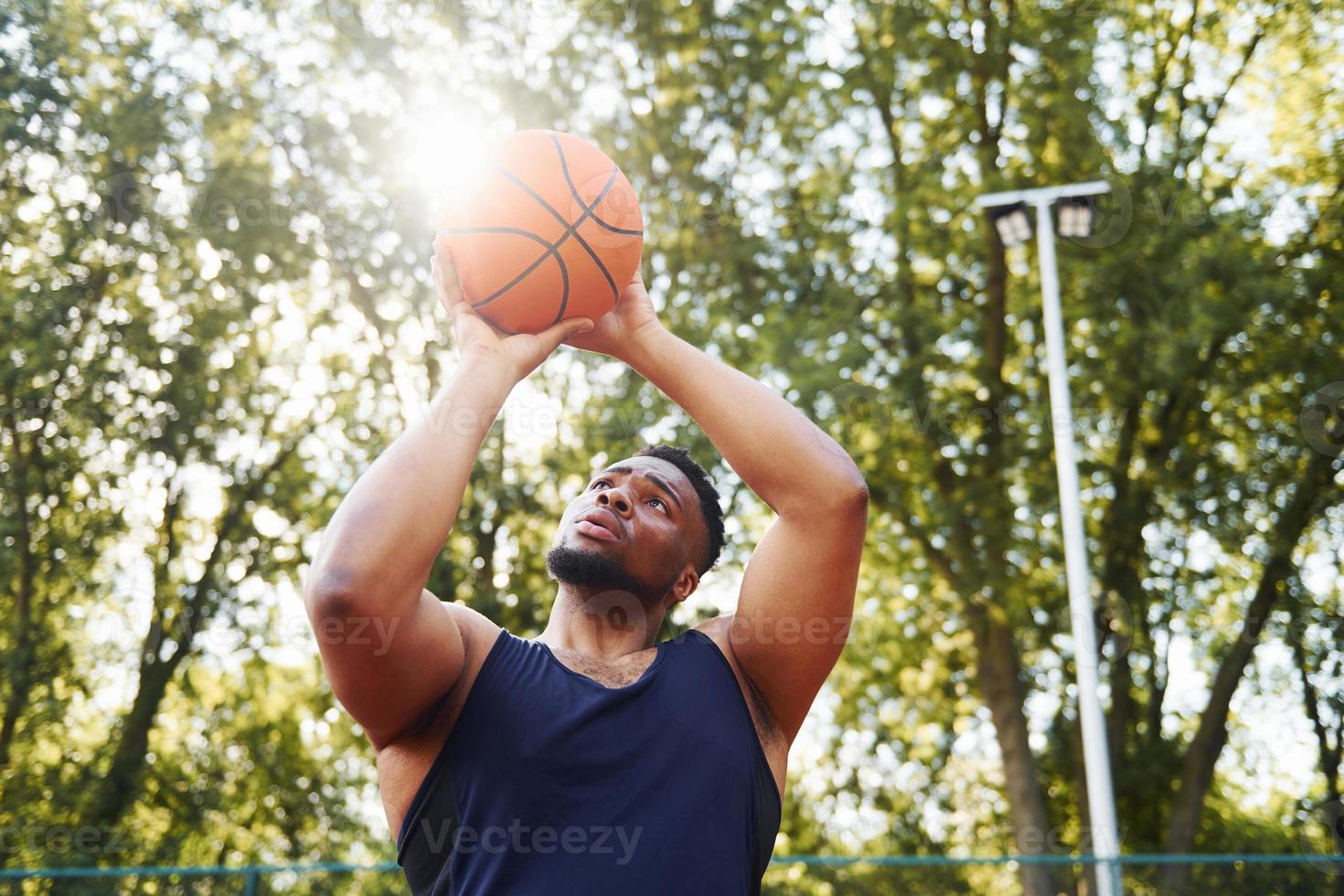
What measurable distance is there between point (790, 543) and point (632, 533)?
362 mm

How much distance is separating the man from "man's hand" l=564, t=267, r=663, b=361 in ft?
0.06

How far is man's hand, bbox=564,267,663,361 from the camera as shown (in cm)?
256

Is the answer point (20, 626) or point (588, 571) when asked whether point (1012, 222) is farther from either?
point (20, 626)

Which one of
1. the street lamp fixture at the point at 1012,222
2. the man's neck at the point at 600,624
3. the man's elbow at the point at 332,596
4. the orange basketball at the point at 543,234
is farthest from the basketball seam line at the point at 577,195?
the street lamp fixture at the point at 1012,222

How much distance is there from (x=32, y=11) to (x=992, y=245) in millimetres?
10882

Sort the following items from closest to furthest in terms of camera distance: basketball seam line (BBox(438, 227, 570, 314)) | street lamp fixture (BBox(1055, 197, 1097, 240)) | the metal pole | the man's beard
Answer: the man's beard, basketball seam line (BBox(438, 227, 570, 314)), the metal pole, street lamp fixture (BBox(1055, 197, 1097, 240))

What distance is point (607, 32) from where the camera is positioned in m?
12.7

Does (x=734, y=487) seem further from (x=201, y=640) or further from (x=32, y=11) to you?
(x=32, y=11)

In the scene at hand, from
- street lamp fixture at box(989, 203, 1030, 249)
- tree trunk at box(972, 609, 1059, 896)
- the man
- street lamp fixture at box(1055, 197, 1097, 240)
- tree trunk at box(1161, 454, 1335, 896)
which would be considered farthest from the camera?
tree trunk at box(1161, 454, 1335, 896)

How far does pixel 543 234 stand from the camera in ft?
8.73

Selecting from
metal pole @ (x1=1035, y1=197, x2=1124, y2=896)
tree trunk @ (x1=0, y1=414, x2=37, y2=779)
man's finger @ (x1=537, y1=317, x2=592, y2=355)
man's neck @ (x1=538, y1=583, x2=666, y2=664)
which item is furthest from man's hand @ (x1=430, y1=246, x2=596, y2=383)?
tree trunk @ (x1=0, y1=414, x2=37, y2=779)

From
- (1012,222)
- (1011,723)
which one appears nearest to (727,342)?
(1012,222)

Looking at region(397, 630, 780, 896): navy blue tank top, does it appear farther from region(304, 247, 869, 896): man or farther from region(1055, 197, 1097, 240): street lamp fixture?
region(1055, 197, 1097, 240): street lamp fixture

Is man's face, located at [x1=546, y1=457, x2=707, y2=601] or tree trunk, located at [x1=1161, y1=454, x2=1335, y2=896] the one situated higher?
tree trunk, located at [x1=1161, y1=454, x2=1335, y2=896]
